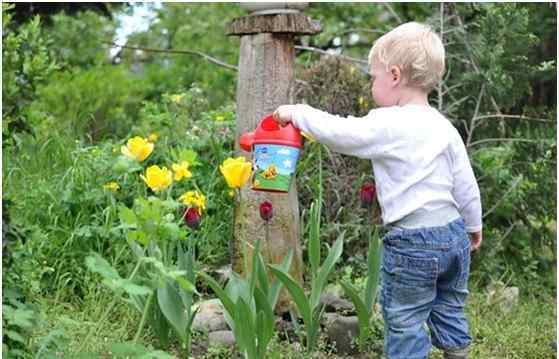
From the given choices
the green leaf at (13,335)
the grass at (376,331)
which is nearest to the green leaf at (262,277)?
the grass at (376,331)

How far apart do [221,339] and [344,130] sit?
1.09m

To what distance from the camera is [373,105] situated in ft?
16.5

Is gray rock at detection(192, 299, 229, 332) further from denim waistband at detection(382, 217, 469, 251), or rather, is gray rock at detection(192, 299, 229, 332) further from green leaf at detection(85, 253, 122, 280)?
green leaf at detection(85, 253, 122, 280)

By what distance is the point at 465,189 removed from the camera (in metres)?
3.36

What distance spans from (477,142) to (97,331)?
234cm

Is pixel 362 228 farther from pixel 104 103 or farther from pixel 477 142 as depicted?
pixel 104 103

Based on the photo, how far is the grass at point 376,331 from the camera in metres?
3.59

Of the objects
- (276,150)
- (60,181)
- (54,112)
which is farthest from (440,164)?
(54,112)

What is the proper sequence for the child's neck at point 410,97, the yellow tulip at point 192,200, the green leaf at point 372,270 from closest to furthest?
the child's neck at point 410,97 < the yellow tulip at point 192,200 < the green leaf at point 372,270

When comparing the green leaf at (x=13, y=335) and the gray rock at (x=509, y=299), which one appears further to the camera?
the gray rock at (x=509, y=299)

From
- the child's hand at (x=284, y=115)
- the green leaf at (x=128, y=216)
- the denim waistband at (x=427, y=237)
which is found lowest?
the denim waistband at (x=427, y=237)

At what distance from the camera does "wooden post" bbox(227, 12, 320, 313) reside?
13.3 feet

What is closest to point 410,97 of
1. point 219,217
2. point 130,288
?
point 130,288

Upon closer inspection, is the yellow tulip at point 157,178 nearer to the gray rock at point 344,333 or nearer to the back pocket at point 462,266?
the back pocket at point 462,266
